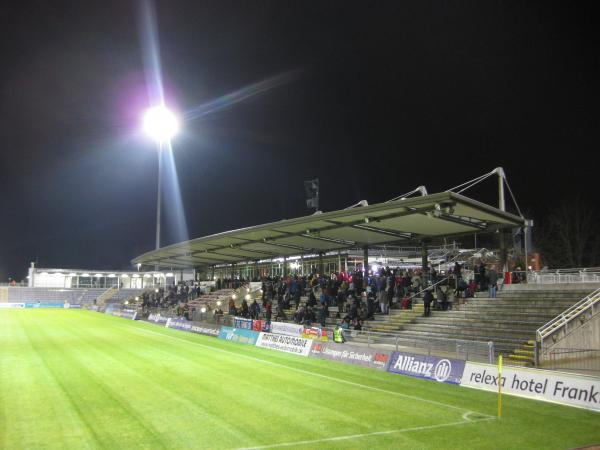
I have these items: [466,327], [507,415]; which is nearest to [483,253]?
[466,327]

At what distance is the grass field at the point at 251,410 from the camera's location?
8.73 m

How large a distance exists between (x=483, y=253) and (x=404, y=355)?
26.4 meters

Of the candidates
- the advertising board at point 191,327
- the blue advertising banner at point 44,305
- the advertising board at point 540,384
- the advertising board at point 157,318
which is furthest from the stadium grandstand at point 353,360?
the blue advertising banner at point 44,305

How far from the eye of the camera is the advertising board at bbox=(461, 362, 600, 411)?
35.7 ft

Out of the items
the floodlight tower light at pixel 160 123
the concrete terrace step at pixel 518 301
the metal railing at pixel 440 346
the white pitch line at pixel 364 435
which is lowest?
the white pitch line at pixel 364 435

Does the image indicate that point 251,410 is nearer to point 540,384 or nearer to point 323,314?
point 540,384

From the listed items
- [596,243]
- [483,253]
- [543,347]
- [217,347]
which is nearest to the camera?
[543,347]

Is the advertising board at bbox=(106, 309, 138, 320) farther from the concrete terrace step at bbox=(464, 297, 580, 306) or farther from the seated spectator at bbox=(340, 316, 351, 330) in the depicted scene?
the concrete terrace step at bbox=(464, 297, 580, 306)

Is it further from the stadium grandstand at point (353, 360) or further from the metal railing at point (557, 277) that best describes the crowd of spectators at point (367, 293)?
the metal railing at point (557, 277)

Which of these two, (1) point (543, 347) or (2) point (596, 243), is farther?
(2) point (596, 243)

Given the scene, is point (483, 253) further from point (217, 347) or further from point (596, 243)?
point (217, 347)

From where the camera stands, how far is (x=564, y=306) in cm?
1827

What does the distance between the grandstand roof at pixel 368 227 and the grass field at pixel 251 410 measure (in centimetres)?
608

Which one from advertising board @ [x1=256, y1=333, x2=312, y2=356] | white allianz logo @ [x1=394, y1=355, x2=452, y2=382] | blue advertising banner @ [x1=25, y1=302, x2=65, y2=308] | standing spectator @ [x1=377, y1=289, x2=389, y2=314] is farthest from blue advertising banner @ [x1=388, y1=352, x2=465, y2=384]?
blue advertising banner @ [x1=25, y1=302, x2=65, y2=308]
